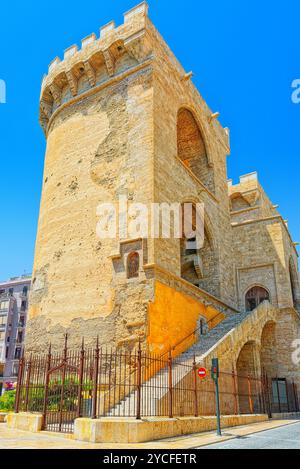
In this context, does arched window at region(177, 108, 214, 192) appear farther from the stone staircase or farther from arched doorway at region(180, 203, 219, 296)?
the stone staircase

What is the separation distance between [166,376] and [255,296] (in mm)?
12002

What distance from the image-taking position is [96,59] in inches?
695

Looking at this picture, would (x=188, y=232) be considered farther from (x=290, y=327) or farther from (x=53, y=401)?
(x=53, y=401)

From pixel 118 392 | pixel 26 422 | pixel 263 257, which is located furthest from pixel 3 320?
pixel 26 422

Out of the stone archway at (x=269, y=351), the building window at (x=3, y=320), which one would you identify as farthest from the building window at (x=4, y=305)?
the stone archway at (x=269, y=351)

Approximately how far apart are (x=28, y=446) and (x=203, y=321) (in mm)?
9979

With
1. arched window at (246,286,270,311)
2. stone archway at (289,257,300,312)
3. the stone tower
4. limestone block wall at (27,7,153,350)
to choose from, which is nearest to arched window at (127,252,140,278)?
the stone tower

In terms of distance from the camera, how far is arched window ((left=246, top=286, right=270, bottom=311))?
21.1 m

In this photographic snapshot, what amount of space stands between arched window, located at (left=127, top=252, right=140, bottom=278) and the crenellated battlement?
26.9 ft

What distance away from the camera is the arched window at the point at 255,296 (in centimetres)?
2106

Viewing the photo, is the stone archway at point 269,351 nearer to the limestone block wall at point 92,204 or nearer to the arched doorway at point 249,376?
the arched doorway at point 249,376

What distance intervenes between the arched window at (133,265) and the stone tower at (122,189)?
2.4 inches

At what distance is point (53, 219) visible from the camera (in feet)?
54.3
